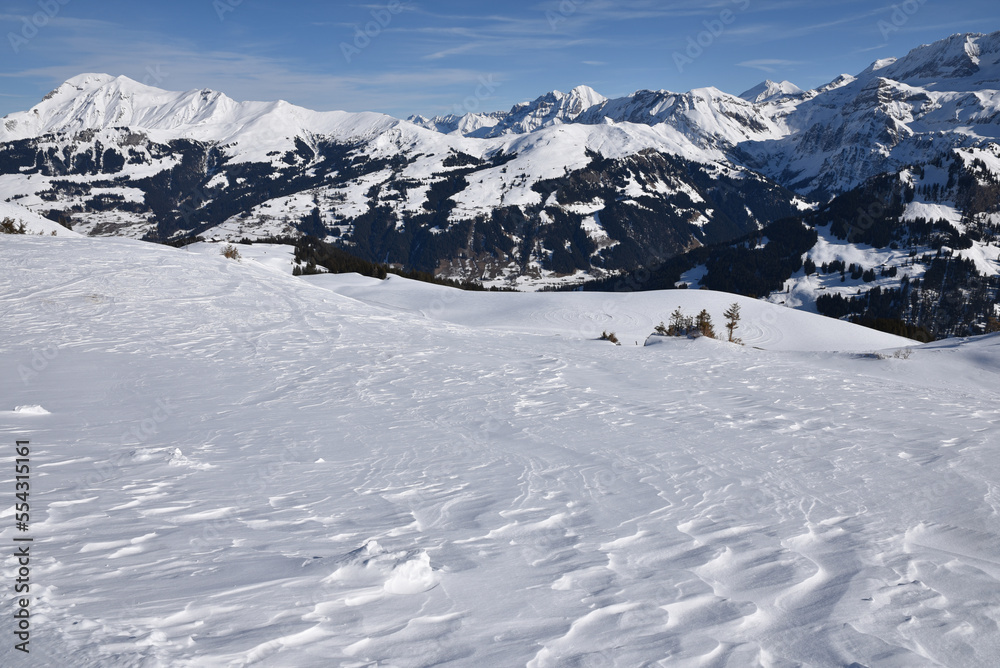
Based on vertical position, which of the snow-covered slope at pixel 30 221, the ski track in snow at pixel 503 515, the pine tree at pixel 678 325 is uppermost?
the snow-covered slope at pixel 30 221

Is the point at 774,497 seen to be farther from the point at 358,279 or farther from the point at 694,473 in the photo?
the point at 358,279

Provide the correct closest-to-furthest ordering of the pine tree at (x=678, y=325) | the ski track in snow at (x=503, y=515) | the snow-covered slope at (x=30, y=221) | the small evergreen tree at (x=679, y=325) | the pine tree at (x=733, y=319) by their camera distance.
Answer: the ski track in snow at (x=503, y=515)
the pine tree at (x=733, y=319)
the small evergreen tree at (x=679, y=325)
the pine tree at (x=678, y=325)
the snow-covered slope at (x=30, y=221)

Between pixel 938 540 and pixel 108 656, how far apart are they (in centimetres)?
710

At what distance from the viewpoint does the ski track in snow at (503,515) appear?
3.73 m

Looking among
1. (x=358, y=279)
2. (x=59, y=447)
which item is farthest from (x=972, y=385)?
(x=358, y=279)

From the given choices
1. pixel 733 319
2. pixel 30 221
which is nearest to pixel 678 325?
pixel 733 319

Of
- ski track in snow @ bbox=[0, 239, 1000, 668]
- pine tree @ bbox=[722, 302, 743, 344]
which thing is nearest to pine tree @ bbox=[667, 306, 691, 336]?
pine tree @ bbox=[722, 302, 743, 344]

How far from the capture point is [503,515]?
20.0 ft

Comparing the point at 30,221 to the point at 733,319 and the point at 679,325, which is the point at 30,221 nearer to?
the point at 679,325

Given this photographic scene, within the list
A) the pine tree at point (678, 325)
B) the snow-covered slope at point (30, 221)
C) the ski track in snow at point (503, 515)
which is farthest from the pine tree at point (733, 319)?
the snow-covered slope at point (30, 221)

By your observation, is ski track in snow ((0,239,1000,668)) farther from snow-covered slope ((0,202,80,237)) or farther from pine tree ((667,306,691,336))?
snow-covered slope ((0,202,80,237))

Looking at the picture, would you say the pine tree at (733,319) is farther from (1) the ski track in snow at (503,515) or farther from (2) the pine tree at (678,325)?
(1) the ski track in snow at (503,515)

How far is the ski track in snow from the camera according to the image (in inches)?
147

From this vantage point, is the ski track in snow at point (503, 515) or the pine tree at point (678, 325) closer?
the ski track in snow at point (503, 515)
